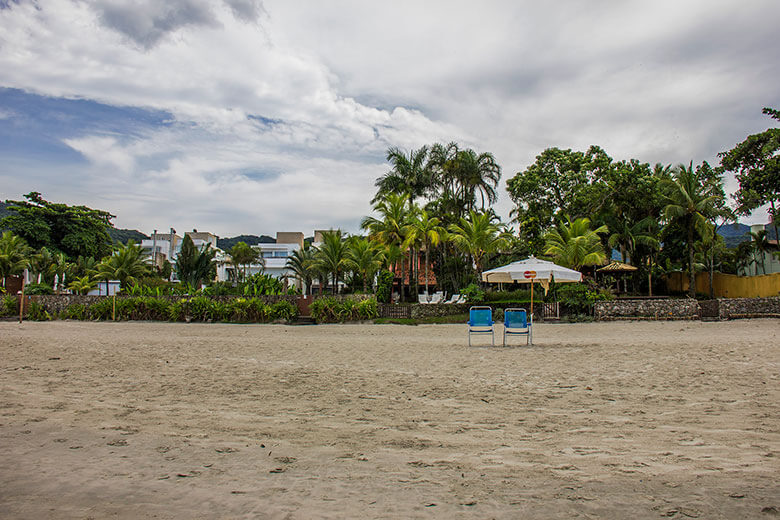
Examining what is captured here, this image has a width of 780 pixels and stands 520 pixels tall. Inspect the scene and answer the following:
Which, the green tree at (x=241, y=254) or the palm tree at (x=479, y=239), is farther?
the green tree at (x=241, y=254)

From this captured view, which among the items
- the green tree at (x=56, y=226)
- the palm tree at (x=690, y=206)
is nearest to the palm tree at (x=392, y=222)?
the palm tree at (x=690, y=206)

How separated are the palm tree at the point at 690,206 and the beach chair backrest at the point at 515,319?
21124 mm

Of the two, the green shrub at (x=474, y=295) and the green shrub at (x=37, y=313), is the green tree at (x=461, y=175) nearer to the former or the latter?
the green shrub at (x=474, y=295)

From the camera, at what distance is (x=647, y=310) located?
20.6 m

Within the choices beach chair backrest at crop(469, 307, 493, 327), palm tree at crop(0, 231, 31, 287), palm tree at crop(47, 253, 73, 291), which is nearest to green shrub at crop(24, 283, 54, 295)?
palm tree at crop(0, 231, 31, 287)

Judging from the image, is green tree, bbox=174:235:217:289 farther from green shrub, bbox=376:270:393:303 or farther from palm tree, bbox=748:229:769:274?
palm tree, bbox=748:229:769:274

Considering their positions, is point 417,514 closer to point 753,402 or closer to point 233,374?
point 753,402

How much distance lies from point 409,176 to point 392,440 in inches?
1395

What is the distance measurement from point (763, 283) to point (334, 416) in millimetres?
31727

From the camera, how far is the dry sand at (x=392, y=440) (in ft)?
9.02

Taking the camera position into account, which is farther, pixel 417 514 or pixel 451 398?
pixel 451 398

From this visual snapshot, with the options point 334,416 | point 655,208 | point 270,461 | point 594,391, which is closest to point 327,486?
point 270,461

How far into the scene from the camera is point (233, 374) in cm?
745

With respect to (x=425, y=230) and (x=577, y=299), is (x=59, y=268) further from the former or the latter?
(x=577, y=299)
